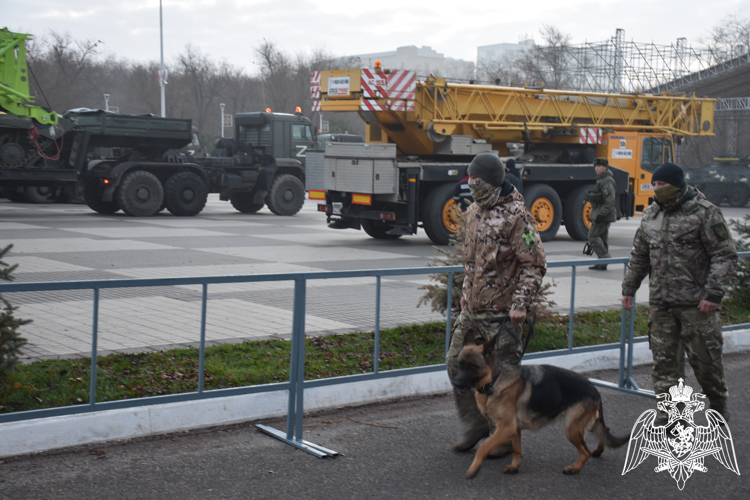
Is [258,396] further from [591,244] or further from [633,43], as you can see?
[633,43]

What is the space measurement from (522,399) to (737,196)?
3228 centimetres

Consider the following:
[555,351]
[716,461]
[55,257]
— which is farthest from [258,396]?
[55,257]

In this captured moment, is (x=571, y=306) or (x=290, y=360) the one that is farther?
(x=571, y=306)

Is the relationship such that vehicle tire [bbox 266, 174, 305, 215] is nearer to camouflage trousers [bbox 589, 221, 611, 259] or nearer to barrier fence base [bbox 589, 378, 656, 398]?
camouflage trousers [bbox 589, 221, 611, 259]

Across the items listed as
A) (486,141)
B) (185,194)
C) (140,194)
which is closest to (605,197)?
(486,141)

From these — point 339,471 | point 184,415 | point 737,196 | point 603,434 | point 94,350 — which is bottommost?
point 339,471

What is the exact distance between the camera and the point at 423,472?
4238 millimetres

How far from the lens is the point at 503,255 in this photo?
4328 mm

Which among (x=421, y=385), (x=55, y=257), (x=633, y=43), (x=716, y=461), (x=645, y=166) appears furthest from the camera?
(x=633, y=43)

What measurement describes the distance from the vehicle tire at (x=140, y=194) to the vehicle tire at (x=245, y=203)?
2998 millimetres

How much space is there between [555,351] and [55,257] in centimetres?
885

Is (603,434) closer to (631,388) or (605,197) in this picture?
(631,388)

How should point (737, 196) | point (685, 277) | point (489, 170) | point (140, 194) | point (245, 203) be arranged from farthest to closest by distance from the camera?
point (737, 196)
point (245, 203)
point (140, 194)
point (685, 277)
point (489, 170)

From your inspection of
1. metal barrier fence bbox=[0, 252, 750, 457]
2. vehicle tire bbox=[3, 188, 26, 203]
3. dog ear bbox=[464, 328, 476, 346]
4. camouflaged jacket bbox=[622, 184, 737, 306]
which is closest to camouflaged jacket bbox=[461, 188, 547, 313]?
dog ear bbox=[464, 328, 476, 346]
